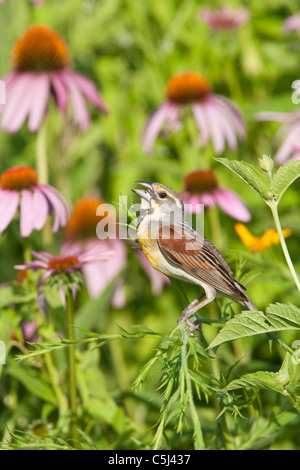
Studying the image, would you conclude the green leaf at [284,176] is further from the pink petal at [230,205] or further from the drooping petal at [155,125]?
the drooping petal at [155,125]

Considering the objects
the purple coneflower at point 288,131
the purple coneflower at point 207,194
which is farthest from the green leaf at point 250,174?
the purple coneflower at point 288,131

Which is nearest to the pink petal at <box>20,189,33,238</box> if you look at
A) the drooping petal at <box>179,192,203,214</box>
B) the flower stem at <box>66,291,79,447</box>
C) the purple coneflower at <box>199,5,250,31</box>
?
the flower stem at <box>66,291,79,447</box>

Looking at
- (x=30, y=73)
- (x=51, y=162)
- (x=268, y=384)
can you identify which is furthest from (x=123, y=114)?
(x=268, y=384)

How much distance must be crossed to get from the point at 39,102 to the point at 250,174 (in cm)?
82

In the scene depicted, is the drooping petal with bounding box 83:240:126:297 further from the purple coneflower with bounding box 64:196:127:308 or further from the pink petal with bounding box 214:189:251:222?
the pink petal with bounding box 214:189:251:222

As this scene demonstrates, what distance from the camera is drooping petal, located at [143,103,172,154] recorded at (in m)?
1.42

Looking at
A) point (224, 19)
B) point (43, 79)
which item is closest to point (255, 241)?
point (43, 79)

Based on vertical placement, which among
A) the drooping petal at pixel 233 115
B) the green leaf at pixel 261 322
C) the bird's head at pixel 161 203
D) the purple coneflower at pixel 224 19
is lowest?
the green leaf at pixel 261 322

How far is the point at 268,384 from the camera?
57cm

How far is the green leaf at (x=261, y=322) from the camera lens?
537 mm

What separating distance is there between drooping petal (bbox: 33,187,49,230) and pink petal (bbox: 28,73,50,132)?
1.10 feet

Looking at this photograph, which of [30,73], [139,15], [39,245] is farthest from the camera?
[139,15]

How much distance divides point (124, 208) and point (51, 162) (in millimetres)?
1014
